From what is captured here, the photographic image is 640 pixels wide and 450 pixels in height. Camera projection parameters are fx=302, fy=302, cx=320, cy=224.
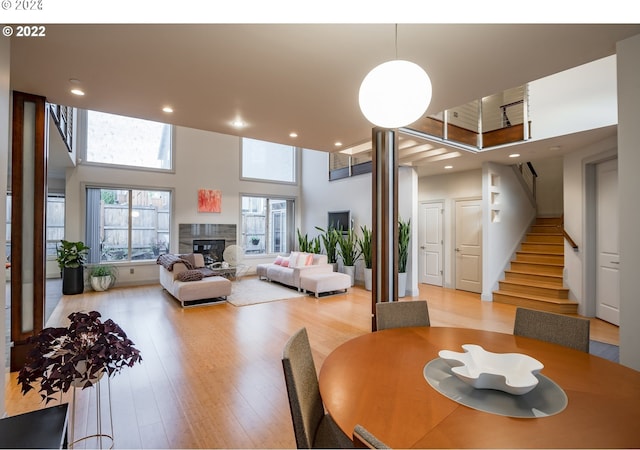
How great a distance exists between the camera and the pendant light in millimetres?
1449

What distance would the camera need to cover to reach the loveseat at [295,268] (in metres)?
6.23

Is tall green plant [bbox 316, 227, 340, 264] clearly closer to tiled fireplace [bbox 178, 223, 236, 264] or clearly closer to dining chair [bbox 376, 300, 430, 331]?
tiled fireplace [bbox 178, 223, 236, 264]

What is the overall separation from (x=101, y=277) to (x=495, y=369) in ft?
23.3

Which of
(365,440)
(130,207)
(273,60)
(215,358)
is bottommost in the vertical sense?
(215,358)

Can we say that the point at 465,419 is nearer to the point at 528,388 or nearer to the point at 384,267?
the point at 528,388

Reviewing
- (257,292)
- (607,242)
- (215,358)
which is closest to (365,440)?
(215,358)

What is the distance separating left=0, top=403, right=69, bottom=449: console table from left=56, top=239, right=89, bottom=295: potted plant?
217 inches

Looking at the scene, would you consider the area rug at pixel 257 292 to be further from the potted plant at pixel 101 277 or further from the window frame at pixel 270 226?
the potted plant at pixel 101 277

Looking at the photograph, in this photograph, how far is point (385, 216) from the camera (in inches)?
141

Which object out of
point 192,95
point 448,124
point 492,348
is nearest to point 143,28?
point 192,95

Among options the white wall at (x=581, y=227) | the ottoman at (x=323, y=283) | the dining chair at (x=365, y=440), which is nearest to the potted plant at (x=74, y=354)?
the dining chair at (x=365, y=440)

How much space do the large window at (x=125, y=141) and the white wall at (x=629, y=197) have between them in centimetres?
784

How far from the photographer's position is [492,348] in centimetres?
157

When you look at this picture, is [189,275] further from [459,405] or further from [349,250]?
[459,405]
